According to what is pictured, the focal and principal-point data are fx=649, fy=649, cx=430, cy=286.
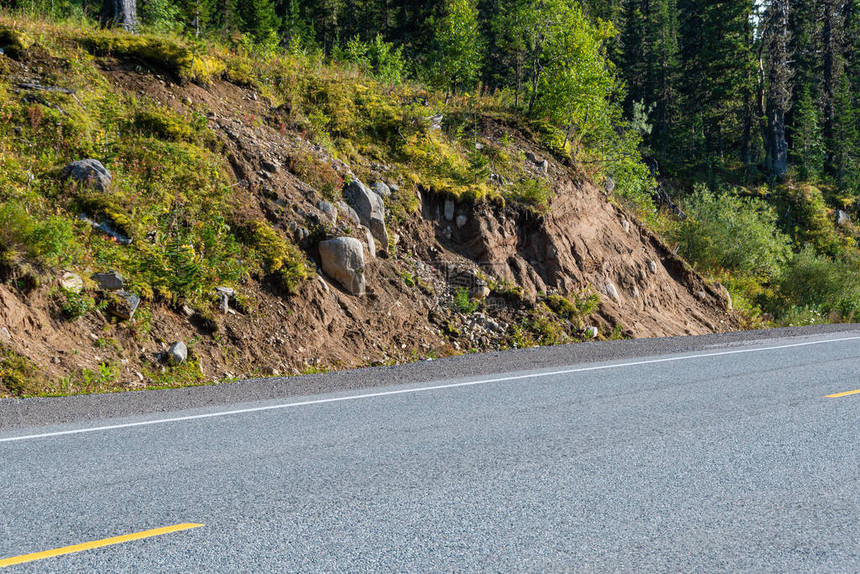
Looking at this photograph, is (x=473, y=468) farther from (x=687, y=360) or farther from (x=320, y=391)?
(x=687, y=360)

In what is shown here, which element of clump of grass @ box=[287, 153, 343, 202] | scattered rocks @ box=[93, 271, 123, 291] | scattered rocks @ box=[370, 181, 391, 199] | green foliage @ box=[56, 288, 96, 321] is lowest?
green foliage @ box=[56, 288, 96, 321]

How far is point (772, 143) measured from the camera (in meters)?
45.8

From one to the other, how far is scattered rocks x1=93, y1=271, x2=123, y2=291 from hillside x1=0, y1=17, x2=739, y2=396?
22 millimetres

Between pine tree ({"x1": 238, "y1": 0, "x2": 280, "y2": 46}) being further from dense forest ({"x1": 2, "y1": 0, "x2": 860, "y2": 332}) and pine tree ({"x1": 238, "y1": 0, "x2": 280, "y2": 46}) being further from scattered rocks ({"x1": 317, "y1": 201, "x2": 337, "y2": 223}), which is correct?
scattered rocks ({"x1": 317, "y1": 201, "x2": 337, "y2": 223})

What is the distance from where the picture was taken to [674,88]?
2165 inches

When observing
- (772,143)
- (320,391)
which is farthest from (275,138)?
(772,143)

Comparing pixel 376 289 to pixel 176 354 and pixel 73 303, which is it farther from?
pixel 73 303

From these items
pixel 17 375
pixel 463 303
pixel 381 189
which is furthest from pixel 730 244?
pixel 17 375

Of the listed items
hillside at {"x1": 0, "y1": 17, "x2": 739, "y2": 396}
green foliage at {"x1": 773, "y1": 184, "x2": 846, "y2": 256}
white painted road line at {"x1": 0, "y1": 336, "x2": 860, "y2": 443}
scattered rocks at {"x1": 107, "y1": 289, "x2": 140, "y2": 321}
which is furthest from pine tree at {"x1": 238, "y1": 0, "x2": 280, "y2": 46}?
white painted road line at {"x1": 0, "y1": 336, "x2": 860, "y2": 443}

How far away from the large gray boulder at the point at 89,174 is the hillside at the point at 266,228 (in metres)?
0.05

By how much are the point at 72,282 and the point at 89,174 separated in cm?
260

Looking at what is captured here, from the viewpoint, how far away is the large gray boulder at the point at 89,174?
11812mm

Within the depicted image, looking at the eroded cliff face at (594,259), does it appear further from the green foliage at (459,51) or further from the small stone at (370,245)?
the green foliage at (459,51)

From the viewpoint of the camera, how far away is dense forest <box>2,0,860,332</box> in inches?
875
